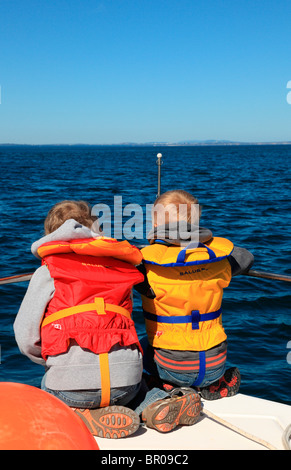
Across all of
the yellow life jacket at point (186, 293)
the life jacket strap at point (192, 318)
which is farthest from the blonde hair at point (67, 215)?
the life jacket strap at point (192, 318)

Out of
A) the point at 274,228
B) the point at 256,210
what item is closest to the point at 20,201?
the point at 256,210

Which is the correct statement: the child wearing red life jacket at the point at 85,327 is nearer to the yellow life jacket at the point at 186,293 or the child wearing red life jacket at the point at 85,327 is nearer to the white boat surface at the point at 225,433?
the white boat surface at the point at 225,433

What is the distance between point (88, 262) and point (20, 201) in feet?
66.1

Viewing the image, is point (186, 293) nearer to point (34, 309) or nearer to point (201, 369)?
point (201, 369)

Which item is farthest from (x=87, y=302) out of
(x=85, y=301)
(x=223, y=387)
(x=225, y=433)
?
(x=223, y=387)

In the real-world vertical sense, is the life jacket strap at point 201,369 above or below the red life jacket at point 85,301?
below

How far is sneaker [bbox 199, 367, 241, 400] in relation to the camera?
304 centimetres

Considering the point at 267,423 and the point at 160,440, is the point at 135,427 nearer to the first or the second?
the point at 160,440

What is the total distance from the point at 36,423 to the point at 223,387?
179cm

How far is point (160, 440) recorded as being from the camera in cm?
246

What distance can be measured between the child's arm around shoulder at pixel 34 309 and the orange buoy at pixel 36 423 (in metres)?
0.71

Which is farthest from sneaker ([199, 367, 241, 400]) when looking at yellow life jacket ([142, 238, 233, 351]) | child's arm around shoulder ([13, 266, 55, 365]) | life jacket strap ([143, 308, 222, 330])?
child's arm around shoulder ([13, 266, 55, 365])

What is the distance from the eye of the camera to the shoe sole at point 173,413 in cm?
247

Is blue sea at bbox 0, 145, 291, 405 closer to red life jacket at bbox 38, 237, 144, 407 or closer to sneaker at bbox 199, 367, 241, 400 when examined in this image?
red life jacket at bbox 38, 237, 144, 407
